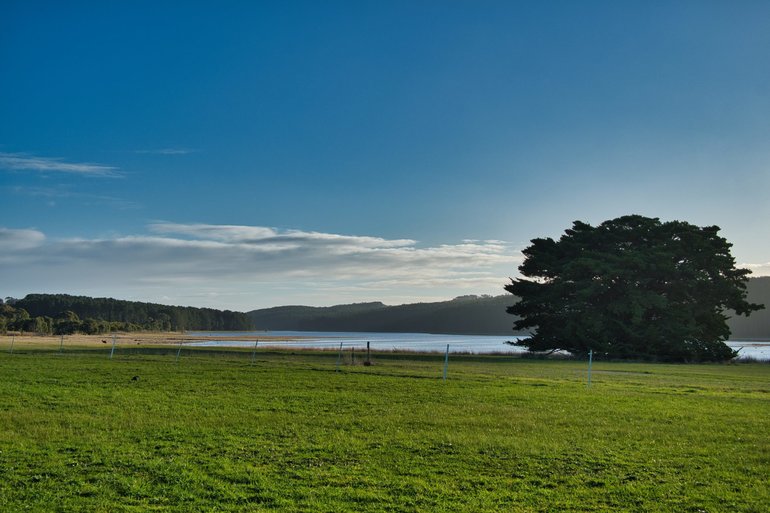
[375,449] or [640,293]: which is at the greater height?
[640,293]

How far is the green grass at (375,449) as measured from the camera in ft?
29.1

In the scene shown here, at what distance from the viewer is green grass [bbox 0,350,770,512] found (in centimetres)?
888

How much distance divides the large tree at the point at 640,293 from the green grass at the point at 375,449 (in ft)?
115

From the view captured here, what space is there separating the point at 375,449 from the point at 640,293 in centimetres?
5096

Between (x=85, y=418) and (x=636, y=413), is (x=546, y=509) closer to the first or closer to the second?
(x=636, y=413)

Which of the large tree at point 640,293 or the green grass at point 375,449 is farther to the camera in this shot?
the large tree at point 640,293

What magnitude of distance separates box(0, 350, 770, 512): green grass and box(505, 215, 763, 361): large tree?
34984 millimetres

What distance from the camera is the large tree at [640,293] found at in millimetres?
56594

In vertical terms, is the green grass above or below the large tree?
below

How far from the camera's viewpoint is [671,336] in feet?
184

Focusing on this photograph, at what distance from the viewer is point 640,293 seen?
57.0m

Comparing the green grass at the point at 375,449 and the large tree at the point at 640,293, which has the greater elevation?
the large tree at the point at 640,293

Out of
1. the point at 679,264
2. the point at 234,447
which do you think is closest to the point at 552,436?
the point at 234,447

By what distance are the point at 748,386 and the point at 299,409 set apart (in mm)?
21760
